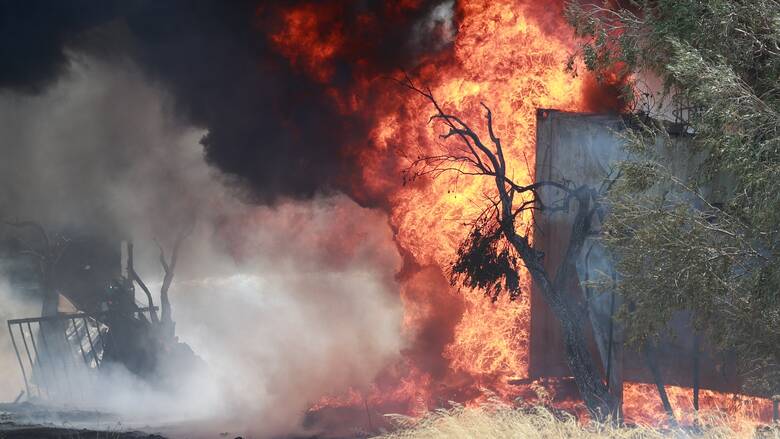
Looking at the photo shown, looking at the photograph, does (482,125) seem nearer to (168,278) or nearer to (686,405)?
(686,405)

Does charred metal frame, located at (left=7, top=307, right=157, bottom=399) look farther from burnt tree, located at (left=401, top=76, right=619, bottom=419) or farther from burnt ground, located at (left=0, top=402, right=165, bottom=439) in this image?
burnt tree, located at (left=401, top=76, right=619, bottom=419)

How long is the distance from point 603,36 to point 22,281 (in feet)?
48.8

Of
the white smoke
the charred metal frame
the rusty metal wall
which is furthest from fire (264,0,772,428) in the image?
the charred metal frame

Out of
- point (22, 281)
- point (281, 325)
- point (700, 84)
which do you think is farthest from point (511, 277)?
point (22, 281)

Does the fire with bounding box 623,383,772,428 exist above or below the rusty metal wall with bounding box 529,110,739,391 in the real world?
below

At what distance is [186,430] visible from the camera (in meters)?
16.2

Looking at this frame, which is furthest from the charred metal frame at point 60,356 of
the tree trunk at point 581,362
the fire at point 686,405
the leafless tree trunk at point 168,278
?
the fire at point 686,405

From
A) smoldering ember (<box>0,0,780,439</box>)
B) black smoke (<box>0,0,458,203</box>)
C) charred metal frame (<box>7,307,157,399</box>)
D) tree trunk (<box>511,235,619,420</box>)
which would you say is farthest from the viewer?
charred metal frame (<box>7,307,157,399</box>)

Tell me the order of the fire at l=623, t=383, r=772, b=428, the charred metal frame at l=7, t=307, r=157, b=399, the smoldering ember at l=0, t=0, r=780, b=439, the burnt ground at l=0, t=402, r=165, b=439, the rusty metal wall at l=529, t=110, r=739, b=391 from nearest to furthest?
the burnt ground at l=0, t=402, r=165, b=439 < the fire at l=623, t=383, r=772, b=428 < the smoldering ember at l=0, t=0, r=780, b=439 < the rusty metal wall at l=529, t=110, r=739, b=391 < the charred metal frame at l=7, t=307, r=157, b=399

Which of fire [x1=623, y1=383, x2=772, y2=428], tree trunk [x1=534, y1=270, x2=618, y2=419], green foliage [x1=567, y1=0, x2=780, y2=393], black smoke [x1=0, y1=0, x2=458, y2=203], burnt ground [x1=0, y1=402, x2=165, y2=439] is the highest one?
black smoke [x1=0, y1=0, x2=458, y2=203]

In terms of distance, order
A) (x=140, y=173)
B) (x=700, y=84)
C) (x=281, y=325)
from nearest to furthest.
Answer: (x=700, y=84)
(x=140, y=173)
(x=281, y=325)

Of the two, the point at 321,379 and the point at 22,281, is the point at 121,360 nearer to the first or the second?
the point at 22,281

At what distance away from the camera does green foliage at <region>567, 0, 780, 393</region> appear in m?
9.73

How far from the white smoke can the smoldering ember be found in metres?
0.07
